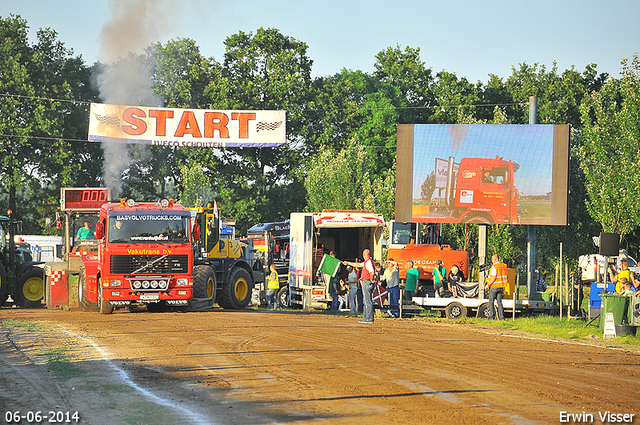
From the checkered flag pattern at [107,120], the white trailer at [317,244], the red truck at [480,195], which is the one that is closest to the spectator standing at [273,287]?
the white trailer at [317,244]

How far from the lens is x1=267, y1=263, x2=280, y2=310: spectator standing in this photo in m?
28.9

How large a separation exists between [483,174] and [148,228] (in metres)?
13.1

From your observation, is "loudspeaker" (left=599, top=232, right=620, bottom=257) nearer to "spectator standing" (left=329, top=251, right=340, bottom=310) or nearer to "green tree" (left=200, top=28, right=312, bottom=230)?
"spectator standing" (left=329, top=251, right=340, bottom=310)

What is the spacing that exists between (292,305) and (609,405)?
21042 mm

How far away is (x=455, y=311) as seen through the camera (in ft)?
80.0

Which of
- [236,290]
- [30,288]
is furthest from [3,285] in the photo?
[236,290]

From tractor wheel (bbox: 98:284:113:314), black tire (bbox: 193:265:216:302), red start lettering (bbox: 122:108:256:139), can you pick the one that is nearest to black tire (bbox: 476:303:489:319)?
black tire (bbox: 193:265:216:302)

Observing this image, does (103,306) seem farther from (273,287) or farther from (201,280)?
(273,287)

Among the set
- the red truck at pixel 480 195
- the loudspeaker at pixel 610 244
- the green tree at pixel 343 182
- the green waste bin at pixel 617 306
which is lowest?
the green waste bin at pixel 617 306

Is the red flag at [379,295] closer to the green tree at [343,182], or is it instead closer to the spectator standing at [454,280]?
the spectator standing at [454,280]

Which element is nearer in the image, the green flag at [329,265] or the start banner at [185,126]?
the green flag at [329,265]

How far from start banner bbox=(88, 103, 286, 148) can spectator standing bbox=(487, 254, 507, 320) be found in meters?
21.5

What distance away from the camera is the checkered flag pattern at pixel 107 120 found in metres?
40.1

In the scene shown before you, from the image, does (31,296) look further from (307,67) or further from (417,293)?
(307,67)
